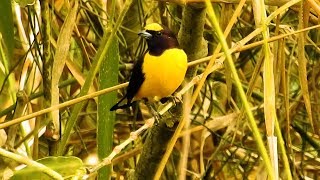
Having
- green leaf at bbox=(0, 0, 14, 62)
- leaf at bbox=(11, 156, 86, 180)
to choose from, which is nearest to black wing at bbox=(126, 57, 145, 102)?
green leaf at bbox=(0, 0, 14, 62)

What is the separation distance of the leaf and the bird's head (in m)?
0.57

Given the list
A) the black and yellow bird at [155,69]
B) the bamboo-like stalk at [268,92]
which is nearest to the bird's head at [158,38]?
the black and yellow bird at [155,69]

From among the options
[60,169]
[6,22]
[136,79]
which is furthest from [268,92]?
[136,79]

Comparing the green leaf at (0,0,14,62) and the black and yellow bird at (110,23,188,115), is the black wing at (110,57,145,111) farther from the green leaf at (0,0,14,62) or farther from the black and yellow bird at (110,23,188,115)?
the green leaf at (0,0,14,62)

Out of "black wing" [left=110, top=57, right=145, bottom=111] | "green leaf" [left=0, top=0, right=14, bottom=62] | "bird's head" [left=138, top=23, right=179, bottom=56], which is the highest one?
"green leaf" [left=0, top=0, right=14, bottom=62]

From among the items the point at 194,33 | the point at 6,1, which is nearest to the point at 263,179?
the point at 194,33

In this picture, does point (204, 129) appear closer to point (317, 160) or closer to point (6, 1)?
point (317, 160)

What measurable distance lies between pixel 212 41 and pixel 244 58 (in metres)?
0.11

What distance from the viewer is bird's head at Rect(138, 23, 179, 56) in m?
1.40

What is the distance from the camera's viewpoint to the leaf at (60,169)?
80 cm

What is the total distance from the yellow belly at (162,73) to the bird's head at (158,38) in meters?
0.01

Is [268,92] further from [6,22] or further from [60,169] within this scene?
[6,22]

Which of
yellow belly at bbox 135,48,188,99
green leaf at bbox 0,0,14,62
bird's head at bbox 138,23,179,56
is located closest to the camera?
green leaf at bbox 0,0,14,62

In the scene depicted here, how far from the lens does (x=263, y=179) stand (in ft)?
4.91
